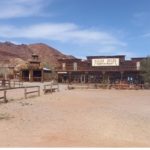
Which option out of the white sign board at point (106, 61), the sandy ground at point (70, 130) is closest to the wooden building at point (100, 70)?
the white sign board at point (106, 61)

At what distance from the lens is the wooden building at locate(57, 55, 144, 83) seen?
60281mm

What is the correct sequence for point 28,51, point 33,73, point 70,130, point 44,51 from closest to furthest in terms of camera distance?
point 70,130
point 33,73
point 44,51
point 28,51

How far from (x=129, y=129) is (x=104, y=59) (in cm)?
4729

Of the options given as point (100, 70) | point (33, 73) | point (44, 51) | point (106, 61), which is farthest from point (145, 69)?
point (44, 51)

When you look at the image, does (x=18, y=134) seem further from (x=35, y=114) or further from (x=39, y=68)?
(x=39, y=68)

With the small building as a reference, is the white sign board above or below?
above

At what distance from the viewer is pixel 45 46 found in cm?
17312

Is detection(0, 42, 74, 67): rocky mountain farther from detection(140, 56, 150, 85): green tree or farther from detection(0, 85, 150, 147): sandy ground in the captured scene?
detection(0, 85, 150, 147): sandy ground

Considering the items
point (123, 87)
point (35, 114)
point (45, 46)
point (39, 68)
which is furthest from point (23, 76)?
point (45, 46)

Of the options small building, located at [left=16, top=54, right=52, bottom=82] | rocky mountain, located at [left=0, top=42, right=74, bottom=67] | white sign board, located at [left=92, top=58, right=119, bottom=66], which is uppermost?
rocky mountain, located at [left=0, top=42, right=74, bottom=67]

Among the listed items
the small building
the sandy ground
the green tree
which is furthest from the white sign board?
the sandy ground

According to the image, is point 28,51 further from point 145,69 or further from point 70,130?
point 70,130

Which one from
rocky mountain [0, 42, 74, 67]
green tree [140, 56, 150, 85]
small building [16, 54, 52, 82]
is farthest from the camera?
rocky mountain [0, 42, 74, 67]

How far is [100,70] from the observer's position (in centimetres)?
6156
